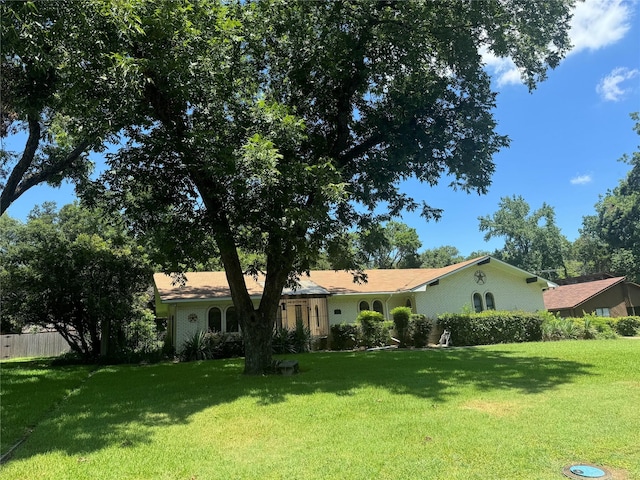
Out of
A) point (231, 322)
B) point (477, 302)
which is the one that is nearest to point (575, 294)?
point (477, 302)

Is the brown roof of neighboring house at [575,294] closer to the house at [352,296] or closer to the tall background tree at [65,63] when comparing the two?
the house at [352,296]

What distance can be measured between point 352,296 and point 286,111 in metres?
14.9

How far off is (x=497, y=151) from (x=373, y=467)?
11052 millimetres

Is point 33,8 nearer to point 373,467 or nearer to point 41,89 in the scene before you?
point 41,89

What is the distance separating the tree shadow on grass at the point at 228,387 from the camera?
247 inches

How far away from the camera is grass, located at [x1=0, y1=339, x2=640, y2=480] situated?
452cm

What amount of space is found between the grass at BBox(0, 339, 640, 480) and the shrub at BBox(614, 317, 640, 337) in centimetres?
1392

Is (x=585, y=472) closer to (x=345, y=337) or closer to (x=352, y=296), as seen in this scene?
(x=345, y=337)

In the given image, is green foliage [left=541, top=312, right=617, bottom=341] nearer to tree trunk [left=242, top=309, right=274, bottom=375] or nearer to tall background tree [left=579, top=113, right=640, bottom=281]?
tree trunk [left=242, top=309, right=274, bottom=375]

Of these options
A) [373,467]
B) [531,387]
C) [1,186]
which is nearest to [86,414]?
[373,467]

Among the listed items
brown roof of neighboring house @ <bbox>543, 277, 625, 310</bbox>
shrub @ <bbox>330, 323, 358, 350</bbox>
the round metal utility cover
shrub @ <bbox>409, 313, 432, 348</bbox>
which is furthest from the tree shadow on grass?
brown roof of neighboring house @ <bbox>543, 277, 625, 310</bbox>

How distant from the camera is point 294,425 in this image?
20.4 feet

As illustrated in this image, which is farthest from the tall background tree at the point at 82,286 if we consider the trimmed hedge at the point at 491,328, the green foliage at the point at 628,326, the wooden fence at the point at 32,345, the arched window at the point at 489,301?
the green foliage at the point at 628,326

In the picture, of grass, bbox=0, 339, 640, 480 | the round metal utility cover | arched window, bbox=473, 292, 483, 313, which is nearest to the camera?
the round metal utility cover
